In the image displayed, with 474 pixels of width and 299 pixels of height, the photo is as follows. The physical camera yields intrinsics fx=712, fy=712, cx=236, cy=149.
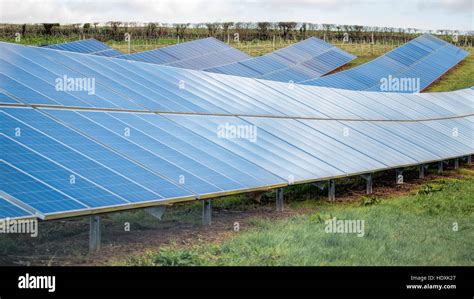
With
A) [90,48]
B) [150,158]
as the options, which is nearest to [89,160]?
[150,158]

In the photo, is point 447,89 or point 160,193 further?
point 447,89

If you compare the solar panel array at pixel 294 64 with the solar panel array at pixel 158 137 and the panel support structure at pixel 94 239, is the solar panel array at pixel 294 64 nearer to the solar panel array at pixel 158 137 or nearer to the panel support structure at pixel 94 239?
the solar panel array at pixel 158 137

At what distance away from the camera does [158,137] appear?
1812 centimetres

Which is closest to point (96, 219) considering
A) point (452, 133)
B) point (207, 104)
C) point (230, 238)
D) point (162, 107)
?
point (230, 238)

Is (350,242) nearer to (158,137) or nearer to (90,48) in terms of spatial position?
(158,137)

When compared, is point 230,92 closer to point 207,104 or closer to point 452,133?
point 207,104

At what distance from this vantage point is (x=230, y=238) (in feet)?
53.0

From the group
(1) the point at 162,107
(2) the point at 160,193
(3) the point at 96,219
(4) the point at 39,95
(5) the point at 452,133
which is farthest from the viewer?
(5) the point at 452,133

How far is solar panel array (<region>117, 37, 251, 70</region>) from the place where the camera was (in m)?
53.6

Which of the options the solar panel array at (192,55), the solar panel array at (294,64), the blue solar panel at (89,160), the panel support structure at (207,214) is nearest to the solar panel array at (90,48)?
the solar panel array at (192,55)

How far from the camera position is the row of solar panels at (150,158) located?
13.4 meters

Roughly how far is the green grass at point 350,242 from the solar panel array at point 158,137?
1246mm

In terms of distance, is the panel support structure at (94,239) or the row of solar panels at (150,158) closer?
the row of solar panels at (150,158)
